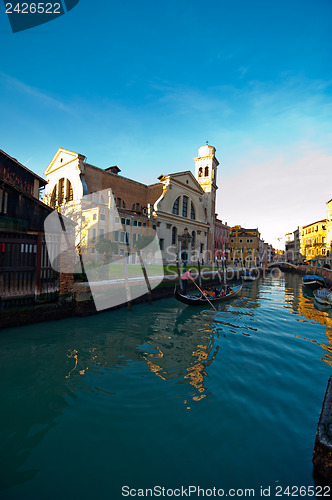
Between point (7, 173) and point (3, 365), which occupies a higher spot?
point (7, 173)

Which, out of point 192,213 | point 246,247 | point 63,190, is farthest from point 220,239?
point 63,190

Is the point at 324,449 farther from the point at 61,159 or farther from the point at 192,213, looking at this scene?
the point at 192,213

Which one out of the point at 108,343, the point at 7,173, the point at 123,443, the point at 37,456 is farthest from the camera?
the point at 7,173

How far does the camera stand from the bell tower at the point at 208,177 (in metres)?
42.2

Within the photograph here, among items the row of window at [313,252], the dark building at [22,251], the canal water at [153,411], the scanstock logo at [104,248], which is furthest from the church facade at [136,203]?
the row of window at [313,252]

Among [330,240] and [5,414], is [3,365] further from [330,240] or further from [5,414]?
[330,240]

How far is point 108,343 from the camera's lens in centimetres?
862

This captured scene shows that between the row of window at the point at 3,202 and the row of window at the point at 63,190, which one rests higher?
the row of window at the point at 63,190

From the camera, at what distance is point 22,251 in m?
10.1

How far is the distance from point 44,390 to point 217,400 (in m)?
3.83

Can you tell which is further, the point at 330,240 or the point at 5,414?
the point at 330,240

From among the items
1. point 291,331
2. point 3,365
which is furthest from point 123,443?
point 291,331

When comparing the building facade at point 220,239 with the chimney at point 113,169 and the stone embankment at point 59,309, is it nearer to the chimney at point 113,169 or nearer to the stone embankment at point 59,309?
the chimney at point 113,169

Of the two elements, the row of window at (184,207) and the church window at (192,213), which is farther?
the church window at (192,213)
